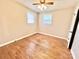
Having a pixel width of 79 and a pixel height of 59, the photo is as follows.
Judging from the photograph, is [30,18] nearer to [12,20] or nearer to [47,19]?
[47,19]

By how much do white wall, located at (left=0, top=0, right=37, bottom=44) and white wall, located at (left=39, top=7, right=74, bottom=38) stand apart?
5.14 feet

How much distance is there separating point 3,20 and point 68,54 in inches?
120

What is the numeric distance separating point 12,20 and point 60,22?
2.69 m

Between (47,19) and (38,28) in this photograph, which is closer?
(47,19)

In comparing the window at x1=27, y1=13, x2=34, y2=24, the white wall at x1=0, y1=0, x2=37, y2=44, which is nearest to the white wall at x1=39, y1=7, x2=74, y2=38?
the window at x1=27, y1=13, x2=34, y2=24

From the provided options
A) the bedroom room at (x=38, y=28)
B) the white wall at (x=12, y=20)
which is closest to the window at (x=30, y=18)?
the bedroom room at (x=38, y=28)

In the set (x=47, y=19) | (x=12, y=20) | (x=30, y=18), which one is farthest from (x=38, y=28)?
(x=12, y=20)

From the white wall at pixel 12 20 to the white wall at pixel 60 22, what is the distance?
1.57 metres

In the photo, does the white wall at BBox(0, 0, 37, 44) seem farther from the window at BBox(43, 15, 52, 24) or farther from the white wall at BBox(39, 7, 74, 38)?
the white wall at BBox(39, 7, 74, 38)

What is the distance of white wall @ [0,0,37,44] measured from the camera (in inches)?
132

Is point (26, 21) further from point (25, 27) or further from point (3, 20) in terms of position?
point (3, 20)

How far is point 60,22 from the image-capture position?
4582 mm

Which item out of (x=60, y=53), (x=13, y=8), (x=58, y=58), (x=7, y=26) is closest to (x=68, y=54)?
(x=60, y=53)

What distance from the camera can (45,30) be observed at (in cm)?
534
